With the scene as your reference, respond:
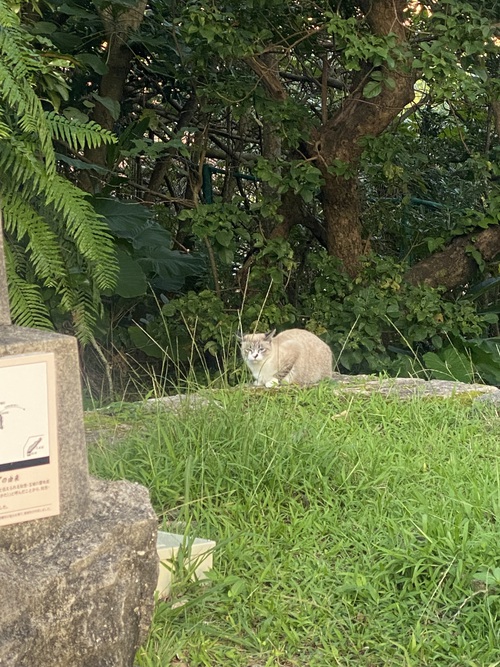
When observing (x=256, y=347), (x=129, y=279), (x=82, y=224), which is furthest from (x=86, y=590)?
(x=129, y=279)

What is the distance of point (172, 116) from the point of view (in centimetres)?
837

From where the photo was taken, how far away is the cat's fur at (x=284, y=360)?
563 cm

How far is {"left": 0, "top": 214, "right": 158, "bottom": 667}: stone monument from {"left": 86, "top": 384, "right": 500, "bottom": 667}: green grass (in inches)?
10.4

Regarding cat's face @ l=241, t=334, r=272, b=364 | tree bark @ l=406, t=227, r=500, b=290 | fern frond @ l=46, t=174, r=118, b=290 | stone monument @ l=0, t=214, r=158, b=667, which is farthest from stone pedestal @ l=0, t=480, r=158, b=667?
tree bark @ l=406, t=227, r=500, b=290

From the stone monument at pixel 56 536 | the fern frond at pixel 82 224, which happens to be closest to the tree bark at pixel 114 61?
the fern frond at pixel 82 224

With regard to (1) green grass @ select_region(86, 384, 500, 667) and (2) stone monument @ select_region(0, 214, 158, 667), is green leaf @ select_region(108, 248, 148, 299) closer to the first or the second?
(1) green grass @ select_region(86, 384, 500, 667)

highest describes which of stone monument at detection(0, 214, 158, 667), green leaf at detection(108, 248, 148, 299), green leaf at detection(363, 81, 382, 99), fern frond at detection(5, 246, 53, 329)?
green leaf at detection(363, 81, 382, 99)

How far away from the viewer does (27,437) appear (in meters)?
2.47

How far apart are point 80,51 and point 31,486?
→ 5.55 metres

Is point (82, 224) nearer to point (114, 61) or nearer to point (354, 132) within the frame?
point (354, 132)

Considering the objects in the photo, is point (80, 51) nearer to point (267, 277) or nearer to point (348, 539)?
point (267, 277)

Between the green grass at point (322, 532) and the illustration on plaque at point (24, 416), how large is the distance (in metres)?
0.75

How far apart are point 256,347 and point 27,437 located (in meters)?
3.20

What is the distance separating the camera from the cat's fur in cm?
563
